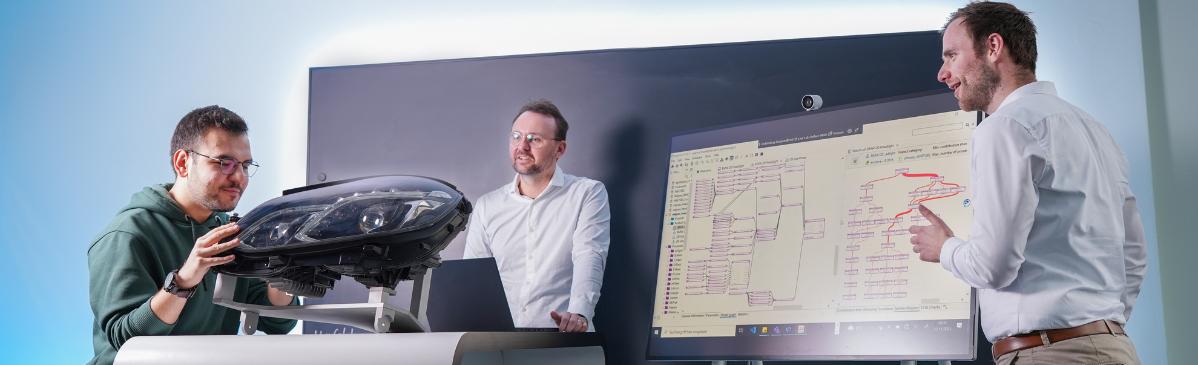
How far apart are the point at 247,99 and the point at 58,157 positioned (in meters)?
0.95

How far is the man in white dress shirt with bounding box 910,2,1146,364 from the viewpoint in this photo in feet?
6.60

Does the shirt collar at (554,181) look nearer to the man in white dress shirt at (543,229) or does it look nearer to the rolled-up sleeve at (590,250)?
the man in white dress shirt at (543,229)

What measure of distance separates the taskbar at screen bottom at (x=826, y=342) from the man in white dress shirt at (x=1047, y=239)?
0.17m

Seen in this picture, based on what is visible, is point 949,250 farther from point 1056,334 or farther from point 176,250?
point 176,250

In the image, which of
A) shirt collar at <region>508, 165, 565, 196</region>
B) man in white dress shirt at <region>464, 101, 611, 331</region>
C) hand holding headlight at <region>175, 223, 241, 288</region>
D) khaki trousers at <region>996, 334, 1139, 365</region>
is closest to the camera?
khaki trousers at <region>996, 334, 1139, 365</region>

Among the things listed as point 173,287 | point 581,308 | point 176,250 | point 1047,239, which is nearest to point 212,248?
point 173,287

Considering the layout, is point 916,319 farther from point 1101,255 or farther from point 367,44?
point 367,44

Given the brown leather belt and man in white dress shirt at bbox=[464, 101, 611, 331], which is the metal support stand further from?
the brown leather belt

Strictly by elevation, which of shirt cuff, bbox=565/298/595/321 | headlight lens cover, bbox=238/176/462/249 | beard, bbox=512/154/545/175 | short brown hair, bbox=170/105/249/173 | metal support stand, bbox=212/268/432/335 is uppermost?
short brown hair, bbox=170/105/249/173

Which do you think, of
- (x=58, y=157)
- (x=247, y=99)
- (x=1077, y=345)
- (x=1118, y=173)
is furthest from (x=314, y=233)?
(x=58, y=157)

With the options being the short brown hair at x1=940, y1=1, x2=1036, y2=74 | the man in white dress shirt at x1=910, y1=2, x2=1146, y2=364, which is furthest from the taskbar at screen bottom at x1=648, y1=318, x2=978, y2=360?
the short brown hair at x1=940, y1=1, x2=1036, y2=74

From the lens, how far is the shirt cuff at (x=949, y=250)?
214 centimetres

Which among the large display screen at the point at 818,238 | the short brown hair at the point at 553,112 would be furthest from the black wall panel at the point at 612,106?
the large display screen at the point at 818,238

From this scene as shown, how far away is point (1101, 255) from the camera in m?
2.05
